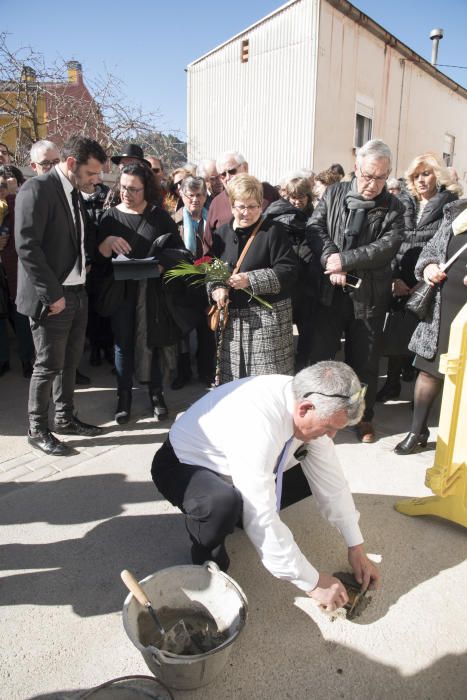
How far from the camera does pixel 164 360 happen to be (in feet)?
13.1

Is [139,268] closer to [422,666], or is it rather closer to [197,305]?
[197,305]

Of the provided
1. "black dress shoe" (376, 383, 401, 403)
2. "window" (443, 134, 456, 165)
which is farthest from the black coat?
"window" (443, 134, 456, 165)

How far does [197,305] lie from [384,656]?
2.66 metres

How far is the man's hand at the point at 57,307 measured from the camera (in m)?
3.20

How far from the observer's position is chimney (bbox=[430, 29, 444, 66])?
59.9ft

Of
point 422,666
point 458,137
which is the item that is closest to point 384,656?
point 422,666

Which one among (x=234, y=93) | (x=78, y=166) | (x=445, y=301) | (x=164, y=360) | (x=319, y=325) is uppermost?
(x=234, y=93)

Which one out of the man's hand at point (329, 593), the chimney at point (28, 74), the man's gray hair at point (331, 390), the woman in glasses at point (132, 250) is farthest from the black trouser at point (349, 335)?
the chimney at point (28, 74)

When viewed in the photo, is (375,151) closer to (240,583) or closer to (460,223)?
(460,223)

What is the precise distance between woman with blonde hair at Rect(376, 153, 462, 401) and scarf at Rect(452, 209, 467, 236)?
3.39 feet

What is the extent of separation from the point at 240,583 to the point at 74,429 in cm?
190

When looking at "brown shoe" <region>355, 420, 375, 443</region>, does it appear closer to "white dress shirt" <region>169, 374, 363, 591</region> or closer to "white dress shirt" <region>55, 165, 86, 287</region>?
"white dress shirt" <region>169, 374, 363, 591</region>

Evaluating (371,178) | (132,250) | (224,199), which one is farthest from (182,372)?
(371,178)

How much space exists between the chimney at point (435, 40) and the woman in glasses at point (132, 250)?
18655 millimetres
